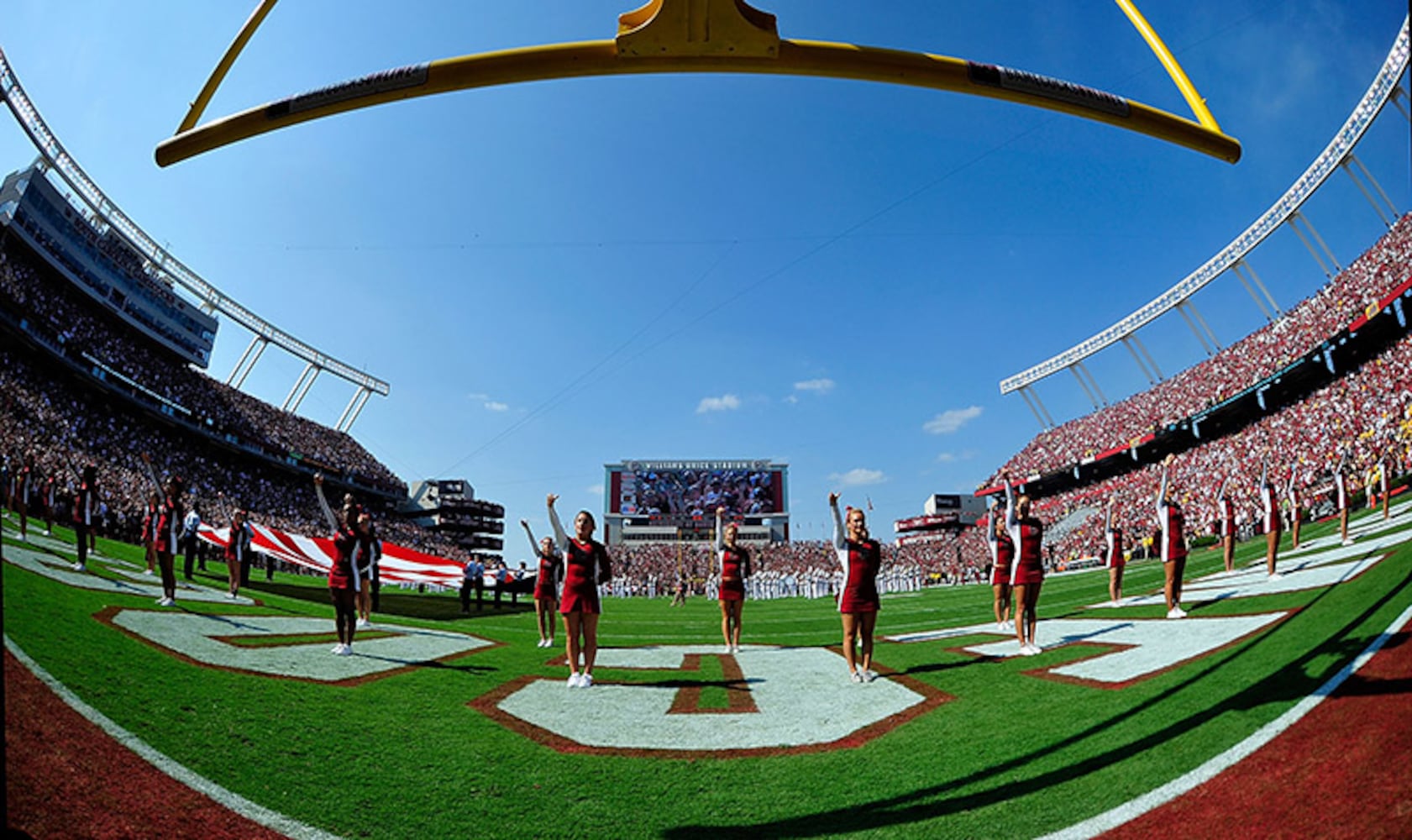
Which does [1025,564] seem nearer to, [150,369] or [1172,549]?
[1172,549]

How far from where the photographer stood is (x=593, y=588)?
4.82m

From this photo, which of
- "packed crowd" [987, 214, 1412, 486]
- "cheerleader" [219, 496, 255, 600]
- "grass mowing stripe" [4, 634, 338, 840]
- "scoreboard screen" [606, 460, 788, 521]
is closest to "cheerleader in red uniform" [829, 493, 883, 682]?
"packed crowd" [987, 214, 1412, 486]

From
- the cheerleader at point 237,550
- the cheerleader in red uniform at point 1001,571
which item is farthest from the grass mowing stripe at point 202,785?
the cheerleader in red uniform at point 1001,571

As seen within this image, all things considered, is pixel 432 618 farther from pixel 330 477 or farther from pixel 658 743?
pixel 658 743

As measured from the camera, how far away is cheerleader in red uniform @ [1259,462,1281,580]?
4.66 metres

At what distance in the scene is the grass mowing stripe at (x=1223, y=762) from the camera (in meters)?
1.93

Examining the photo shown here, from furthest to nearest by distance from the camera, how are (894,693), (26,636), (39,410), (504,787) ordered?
1. (894,693)
2. (504,787)
3. (39,410)
4. (26,636)

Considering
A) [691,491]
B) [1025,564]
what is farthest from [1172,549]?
[691,491]

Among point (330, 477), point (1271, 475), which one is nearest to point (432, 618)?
point (330, 477)

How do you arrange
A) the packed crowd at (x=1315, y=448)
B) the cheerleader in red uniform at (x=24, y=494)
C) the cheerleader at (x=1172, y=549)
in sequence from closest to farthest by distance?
the cheerleader in red uniform at (x=24, y=494) < the packed crowd at (x=1315, y=448) < the cheerleader at (x=1172, y=549)

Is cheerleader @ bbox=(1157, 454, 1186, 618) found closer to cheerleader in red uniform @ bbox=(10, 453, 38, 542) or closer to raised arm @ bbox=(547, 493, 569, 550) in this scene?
raised arm @ bbox=(547, 493, 569, 550)

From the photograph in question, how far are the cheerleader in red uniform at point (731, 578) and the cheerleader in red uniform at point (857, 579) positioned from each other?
6.04 feet

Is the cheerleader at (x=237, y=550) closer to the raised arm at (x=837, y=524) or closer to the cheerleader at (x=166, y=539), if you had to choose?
the cheerleader at (x=166, y=539)

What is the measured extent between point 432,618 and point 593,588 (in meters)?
4.82
